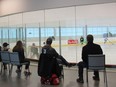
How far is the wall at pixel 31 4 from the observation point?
8.38m

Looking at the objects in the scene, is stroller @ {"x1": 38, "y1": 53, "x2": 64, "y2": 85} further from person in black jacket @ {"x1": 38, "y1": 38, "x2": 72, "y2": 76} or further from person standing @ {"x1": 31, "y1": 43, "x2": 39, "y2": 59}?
person standing @ {"x1": 31, "y1": 43, "x2": 39, "y2": 59}

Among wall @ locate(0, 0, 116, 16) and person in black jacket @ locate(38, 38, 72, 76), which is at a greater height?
wall @ locate(0, 0, 116, 16)

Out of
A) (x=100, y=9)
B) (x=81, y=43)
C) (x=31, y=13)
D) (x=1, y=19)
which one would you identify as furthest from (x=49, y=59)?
(x=1, y=19)

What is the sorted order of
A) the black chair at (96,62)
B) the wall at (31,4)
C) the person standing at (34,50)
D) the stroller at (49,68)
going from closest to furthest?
the black chair at (96,62)
the stroller at (49,68)
the wall at (31,4)
the person standing at (34,50)

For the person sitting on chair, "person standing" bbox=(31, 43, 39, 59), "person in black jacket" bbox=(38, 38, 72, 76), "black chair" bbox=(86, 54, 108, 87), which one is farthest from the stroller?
"person standing" bbox=(31, 43, 39, 59)

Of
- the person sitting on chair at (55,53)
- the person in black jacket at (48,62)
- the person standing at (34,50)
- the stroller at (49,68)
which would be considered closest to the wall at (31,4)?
the person standing at (34,50)

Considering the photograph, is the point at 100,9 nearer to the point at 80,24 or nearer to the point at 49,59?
the point at 80,24

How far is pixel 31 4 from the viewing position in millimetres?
9531

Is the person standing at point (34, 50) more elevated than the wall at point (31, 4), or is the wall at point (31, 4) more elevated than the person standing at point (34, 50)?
the wall at point (31, 4)

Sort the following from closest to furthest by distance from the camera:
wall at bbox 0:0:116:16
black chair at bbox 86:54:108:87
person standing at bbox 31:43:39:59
→ black chair at bbox 86:54:108:87 < wall at bbox 0:0:116:16 < person standing at bbox 31:43:39:59

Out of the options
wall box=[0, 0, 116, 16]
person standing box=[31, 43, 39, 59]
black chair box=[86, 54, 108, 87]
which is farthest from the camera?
person standing box=[31, 43, 39, 59]

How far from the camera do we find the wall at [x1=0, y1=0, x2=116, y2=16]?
8383mm

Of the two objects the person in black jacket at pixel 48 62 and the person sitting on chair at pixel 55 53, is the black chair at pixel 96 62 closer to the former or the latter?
the person sitting on chair at pixel 55 53

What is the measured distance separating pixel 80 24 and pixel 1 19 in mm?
4927
